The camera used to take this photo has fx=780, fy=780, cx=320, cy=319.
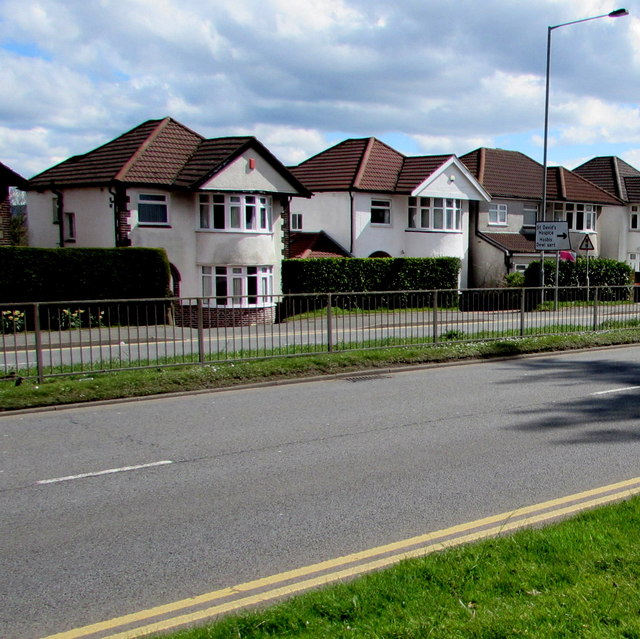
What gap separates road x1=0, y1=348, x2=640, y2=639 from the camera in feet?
17.0

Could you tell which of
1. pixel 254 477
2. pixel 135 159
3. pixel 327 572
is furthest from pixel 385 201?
pixel 327 572

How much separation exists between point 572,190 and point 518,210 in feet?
18.8

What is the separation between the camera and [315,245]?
3669cm

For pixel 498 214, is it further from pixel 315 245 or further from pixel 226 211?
pixel 226 211

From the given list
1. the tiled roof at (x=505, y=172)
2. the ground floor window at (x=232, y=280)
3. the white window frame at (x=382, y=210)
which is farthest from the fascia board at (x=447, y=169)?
the ground floor window at (x=232, y=280)

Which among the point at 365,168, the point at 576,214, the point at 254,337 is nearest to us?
the point at 254,337

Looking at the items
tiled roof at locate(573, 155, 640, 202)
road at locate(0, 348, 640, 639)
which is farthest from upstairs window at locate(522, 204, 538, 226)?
road at locate(0, 348, 640, 639)

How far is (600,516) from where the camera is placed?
5.72m

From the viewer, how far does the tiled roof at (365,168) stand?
37844 mm

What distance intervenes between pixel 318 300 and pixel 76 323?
4.67 m

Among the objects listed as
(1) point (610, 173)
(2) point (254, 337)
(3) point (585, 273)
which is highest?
(1) point (610, 173)

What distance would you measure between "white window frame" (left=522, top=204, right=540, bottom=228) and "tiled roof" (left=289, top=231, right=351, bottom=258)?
13648 mm

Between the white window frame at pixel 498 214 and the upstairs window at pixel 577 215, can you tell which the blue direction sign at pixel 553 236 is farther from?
the upstairs window at pixel 577 215

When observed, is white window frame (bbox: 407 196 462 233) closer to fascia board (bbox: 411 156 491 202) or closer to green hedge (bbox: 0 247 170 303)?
fascia board (bbox: 411 156 491 202)
